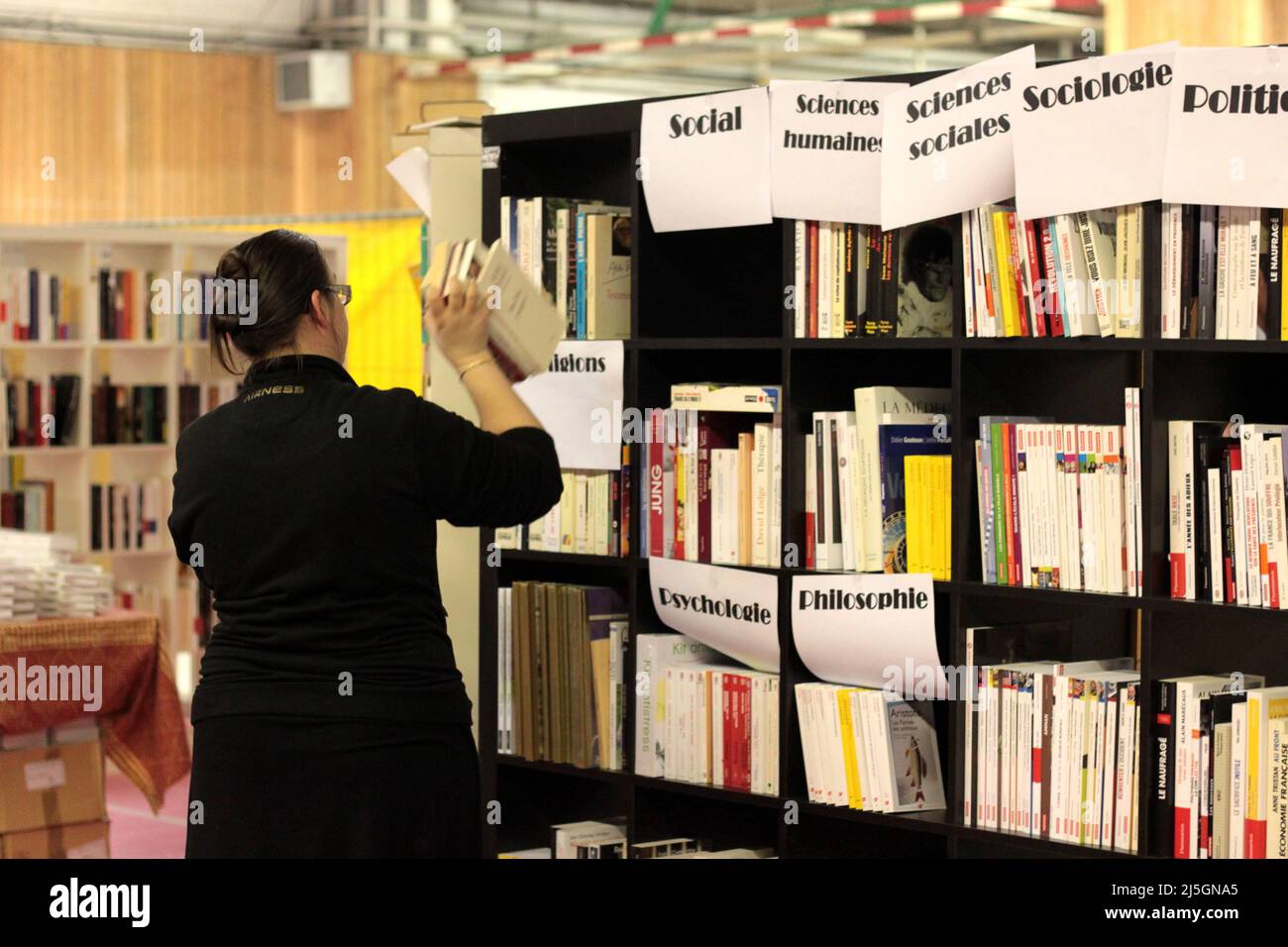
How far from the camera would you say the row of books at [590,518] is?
348cm

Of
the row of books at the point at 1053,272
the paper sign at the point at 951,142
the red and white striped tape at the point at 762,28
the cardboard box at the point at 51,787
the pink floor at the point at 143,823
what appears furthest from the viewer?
the red and white striped tape at the point at 762,28

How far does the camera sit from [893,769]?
3.09m

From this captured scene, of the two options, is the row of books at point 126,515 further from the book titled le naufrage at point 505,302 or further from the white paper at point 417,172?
the book titled le naufrage at point 505,302

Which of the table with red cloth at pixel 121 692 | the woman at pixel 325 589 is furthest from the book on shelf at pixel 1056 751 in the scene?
the table with red cloth at pixel 121 692

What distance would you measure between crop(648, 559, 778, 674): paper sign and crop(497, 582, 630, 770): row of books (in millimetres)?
166

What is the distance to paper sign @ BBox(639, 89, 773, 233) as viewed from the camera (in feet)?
10.7

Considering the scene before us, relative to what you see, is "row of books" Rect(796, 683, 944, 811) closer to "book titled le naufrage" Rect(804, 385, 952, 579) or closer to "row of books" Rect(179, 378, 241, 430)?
"book titled le naufrage" Rect(804, 385, 952, 579)

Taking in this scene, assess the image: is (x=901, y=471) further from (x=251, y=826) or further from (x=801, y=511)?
(x=251, y=826)

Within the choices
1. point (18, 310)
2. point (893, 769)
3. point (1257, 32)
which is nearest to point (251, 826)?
point (893, 769)

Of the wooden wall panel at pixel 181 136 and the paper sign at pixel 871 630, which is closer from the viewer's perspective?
the paper sign at pixel 871 630

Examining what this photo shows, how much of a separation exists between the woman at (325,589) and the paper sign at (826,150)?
1126 millimetres

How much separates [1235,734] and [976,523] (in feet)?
1.96

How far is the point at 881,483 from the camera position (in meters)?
3.11

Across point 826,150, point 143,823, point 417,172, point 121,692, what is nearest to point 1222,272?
point 826,150
